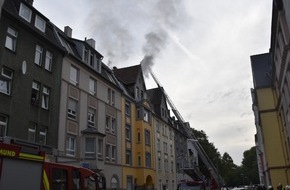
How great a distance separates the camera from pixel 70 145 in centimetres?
2458

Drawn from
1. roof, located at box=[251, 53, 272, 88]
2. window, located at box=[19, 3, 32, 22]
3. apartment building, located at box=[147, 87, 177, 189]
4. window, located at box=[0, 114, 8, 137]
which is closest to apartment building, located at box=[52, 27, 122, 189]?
window, located at box=[19, 3, 32, 22]

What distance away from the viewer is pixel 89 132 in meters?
26.1

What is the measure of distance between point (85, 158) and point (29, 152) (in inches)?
655

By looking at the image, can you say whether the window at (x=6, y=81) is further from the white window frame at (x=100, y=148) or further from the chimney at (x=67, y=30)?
the chimney at (x=67, y=30)

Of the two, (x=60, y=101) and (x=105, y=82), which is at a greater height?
(x=105, y=82)

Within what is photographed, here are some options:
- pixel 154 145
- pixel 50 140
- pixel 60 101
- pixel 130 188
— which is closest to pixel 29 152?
pixel 50 140

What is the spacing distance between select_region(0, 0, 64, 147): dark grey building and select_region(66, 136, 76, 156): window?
1.79 metres

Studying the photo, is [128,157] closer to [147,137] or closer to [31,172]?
[147,137]

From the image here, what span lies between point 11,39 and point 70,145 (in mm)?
9039

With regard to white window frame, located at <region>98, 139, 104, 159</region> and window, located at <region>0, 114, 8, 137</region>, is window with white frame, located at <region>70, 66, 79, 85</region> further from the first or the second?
window, located at <region>0, 114, 8, 137</region>

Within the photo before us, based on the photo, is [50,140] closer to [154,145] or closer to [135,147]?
[135,147]

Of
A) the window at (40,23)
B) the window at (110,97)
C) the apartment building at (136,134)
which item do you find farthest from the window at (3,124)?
the apartment building at (136,134)

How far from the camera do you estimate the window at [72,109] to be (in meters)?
25.2

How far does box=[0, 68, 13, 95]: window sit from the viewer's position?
19.0m
